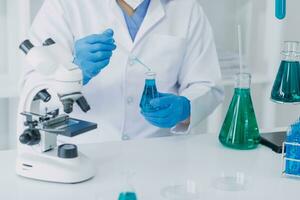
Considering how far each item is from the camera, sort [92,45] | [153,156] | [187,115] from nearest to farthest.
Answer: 1. [153,156]
2. [92,45]
3. [187,115]

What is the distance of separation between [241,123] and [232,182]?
0.23 meters

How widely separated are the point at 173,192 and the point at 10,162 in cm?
39

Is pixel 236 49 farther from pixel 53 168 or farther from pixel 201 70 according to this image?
pixel 53 168

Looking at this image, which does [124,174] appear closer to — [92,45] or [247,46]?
[92,45]

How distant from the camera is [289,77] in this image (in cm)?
135

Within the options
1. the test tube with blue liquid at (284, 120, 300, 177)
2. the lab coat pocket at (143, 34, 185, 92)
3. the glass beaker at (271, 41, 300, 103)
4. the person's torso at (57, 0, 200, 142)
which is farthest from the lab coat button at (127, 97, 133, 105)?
the test tube with blue liquid at (284, 120, 300, 177)

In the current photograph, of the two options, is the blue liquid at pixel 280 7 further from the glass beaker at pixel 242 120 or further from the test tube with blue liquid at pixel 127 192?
the test tube with blue liquid at pixel 127 192

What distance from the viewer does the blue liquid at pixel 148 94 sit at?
55.5 inches

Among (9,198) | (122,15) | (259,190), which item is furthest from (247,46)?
(9,198)

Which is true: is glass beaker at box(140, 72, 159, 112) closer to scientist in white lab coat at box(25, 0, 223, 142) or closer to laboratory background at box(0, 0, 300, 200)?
laboratory background at box(0, 0, 300, 200)

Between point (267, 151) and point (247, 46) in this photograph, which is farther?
point (247, 46)

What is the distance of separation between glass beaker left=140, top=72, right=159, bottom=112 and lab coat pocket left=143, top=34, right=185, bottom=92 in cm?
28

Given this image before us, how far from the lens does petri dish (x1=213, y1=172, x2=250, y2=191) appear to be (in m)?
1.17

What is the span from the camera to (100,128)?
1.71 meters
